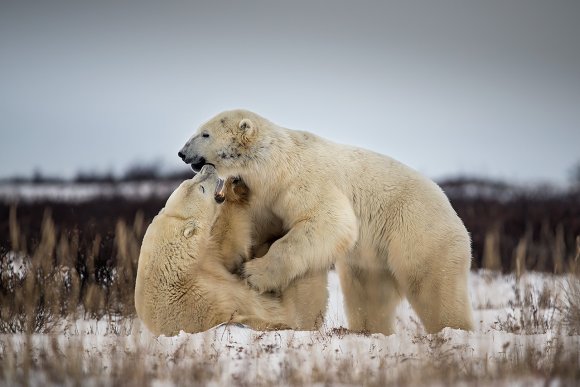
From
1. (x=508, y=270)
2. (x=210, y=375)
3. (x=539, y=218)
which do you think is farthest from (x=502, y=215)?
(x=210, y=375)

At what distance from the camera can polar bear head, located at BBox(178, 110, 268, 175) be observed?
5473 millimetres

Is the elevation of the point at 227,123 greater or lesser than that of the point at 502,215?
greater

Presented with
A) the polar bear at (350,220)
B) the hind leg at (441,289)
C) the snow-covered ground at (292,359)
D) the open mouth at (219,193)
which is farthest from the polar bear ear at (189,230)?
the hind leg at (441,289)

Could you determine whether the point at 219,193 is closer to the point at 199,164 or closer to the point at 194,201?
the point at 194,201

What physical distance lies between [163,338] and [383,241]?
2.15m

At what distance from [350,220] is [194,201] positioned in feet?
4.03

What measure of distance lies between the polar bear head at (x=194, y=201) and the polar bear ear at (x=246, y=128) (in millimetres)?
555

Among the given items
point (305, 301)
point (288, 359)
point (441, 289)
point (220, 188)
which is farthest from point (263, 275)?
point (441, 289)

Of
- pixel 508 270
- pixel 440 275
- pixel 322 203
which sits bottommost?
pixel 508 270

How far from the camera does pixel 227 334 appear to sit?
4.39 meters

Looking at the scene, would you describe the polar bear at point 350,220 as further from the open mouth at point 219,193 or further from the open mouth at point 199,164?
the open mouth at point 219,193

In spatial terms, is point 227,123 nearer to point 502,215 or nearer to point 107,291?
point 107,291

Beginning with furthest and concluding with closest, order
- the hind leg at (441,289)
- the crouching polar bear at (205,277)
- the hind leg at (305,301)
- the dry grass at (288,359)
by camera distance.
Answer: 1. the hind leg at (441,289)
2. the hind leg at (305,301)
3. the crouching polar bear at (205,277)
4. the dry grass at (288,359)

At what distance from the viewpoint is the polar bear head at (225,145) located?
5.47 m
